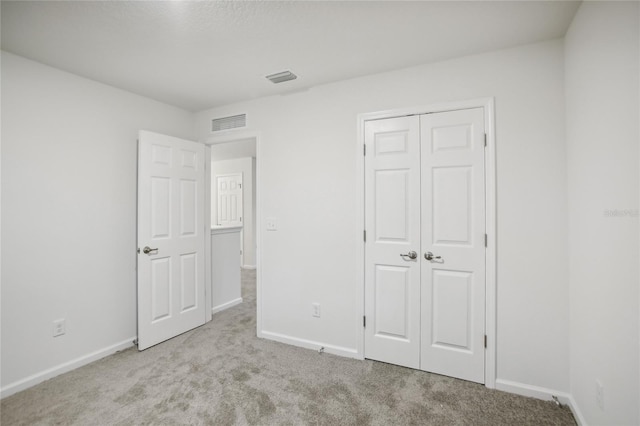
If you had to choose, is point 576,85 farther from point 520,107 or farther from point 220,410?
point 220,410

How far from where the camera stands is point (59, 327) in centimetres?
239

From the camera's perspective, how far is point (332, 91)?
8.86ft

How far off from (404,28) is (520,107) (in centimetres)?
99

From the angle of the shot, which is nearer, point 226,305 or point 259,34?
point 259,34

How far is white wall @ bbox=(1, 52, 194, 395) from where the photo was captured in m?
2.14

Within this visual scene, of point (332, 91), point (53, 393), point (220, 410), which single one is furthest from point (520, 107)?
point (53, 393)

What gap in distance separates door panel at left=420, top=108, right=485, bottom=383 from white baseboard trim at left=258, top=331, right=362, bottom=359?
Result: 612 mm

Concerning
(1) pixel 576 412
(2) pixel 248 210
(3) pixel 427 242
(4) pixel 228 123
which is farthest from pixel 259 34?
(2) pixel 248 210

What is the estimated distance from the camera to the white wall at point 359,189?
6.59 ft

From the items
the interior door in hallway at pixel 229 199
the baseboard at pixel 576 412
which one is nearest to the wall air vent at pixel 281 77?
the baseboard at pixel 576 412

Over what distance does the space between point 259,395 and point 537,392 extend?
1891mm

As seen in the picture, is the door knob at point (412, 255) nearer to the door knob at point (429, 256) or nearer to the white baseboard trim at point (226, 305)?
the door knob at point (429, 256)

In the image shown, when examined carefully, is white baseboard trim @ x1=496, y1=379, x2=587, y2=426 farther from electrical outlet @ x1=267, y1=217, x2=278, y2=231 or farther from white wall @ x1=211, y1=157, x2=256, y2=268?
white wall @ x1=211, y1=157, x2=256, y2=268

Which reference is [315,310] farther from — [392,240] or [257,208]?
[257,208]
